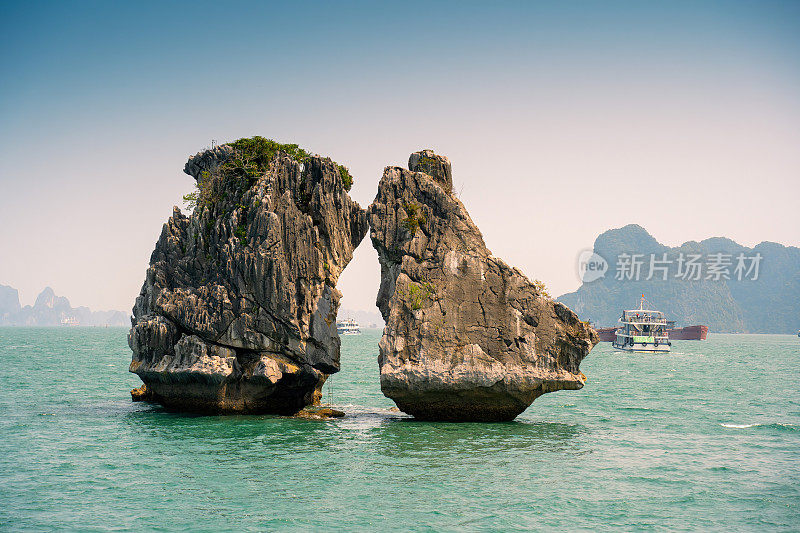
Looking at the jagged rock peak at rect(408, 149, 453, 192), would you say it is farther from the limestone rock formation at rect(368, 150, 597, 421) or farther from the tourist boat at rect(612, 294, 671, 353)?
the tourist boat at rect(612, 294, 671, 353)

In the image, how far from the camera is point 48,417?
Answer: 108 feet

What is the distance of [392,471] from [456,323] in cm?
875

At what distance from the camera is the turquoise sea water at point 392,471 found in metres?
17.9

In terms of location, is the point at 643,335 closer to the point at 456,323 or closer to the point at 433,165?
the point at 433,165

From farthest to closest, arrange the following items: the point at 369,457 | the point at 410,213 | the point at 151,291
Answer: the point at 151,291 → the point at 410,213 → the point at 369,457

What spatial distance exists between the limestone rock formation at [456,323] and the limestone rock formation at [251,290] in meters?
3.90

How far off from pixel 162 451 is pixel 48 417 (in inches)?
464

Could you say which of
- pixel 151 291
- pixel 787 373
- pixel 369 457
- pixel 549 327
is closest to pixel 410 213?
pixel 549 327

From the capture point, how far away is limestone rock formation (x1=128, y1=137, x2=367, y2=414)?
105ft

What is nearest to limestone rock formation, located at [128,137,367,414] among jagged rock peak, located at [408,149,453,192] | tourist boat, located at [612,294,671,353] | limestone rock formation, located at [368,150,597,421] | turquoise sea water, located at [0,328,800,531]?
turquoise sea water, located at [0,328,800,531]

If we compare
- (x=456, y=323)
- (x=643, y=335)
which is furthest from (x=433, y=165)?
(x=643, y=335)

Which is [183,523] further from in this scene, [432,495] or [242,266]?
[242,266]

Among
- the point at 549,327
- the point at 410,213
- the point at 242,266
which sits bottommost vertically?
the point at 549,327

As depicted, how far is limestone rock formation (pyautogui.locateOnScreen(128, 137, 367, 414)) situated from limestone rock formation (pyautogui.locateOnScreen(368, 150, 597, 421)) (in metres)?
3.90
